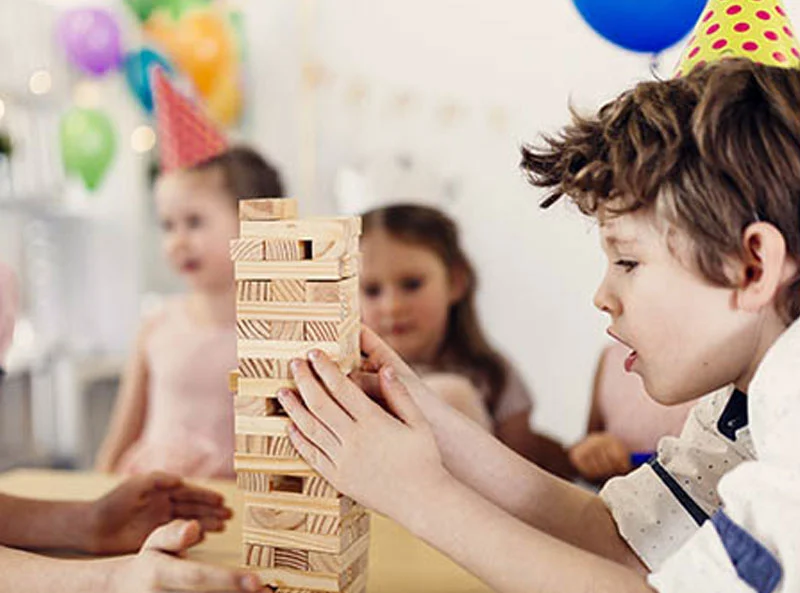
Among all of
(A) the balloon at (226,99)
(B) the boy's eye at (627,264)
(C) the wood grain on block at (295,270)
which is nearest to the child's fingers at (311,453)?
(C) the wood grain on block at (295,270)

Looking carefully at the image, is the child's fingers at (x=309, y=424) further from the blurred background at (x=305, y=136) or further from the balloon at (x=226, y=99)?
the balloon at (x=226, y=99)

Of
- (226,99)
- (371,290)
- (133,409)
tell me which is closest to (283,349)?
(371,290)

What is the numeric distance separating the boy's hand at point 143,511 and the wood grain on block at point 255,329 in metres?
0.32

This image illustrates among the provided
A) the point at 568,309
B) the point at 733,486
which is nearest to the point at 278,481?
the point at 733,486

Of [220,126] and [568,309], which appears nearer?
[568,309]

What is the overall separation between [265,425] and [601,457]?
62 centimetres

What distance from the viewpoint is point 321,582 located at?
2.32 ft

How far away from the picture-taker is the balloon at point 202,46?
7.70 feet

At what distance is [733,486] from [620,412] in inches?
25.6

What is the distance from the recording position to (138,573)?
671 millimetres

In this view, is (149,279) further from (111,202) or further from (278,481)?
(278,481)

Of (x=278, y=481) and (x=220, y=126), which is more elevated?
(x=220, y=126)

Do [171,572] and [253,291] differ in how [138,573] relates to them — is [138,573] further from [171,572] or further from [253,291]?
[253,291]

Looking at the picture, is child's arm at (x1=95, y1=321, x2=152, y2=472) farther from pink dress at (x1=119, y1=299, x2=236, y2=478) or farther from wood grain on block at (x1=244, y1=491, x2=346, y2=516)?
wood grain on block at (x1=244, y1=491, x2=346, y2=516)
